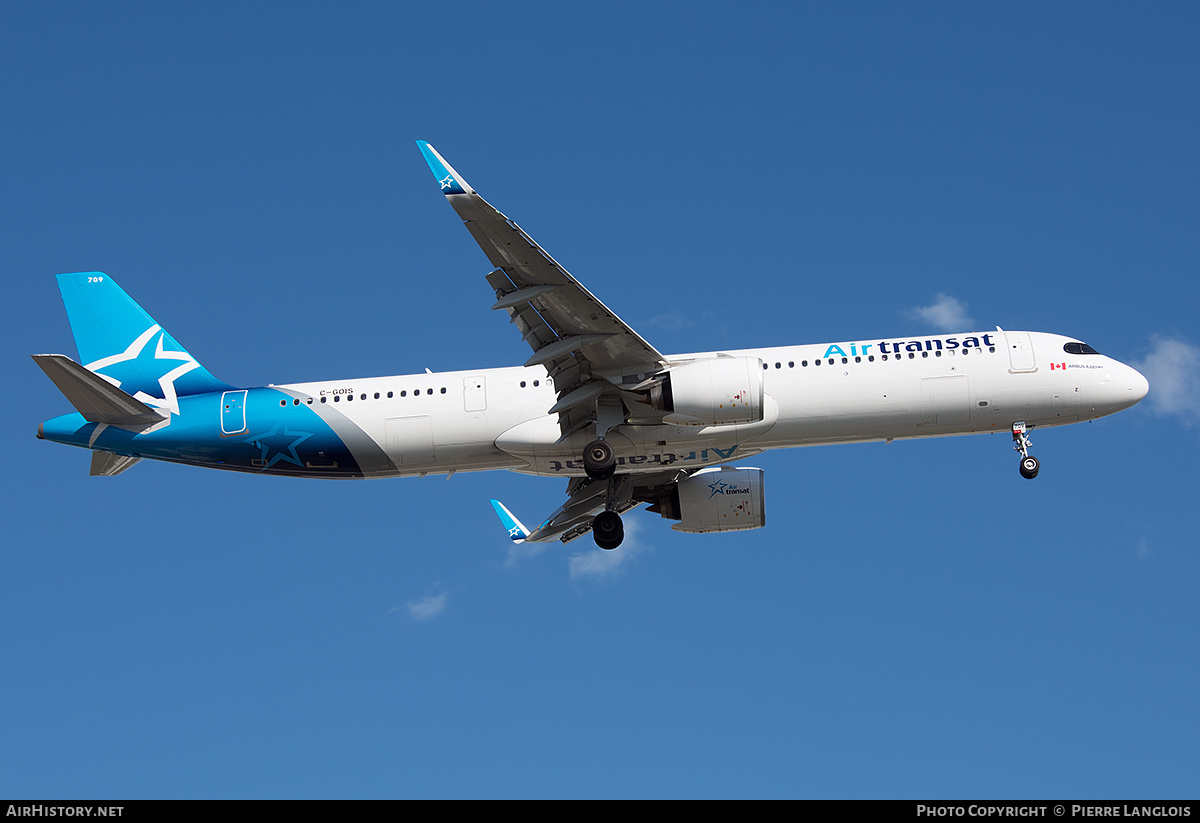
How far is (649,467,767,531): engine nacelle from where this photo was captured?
35.1 m

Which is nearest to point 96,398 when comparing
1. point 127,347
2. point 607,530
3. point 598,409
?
point 127,347

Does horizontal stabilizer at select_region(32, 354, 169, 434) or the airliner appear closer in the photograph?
horizontal stabilizer at select_region(32, 354, 169, 434)

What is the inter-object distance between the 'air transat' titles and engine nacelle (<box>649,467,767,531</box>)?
6093 mm

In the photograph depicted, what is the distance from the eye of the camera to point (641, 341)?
28.6 metres

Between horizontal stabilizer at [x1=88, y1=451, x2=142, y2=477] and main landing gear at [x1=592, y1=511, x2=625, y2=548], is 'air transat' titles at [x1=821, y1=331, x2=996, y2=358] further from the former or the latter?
horizontal stabilizer at [x1=88, y1=451, x2=142, y2=477]

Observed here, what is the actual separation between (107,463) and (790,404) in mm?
19830

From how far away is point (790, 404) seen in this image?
29984 millimetres

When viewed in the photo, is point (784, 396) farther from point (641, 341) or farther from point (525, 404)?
point (525, 404)

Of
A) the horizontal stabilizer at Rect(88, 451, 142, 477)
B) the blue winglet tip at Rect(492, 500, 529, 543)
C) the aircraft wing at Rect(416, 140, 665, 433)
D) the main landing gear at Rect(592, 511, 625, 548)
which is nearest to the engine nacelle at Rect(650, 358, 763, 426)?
the aircraft wing at Rect(416, 140, 665, 433)

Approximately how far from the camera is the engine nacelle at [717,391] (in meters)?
28.5

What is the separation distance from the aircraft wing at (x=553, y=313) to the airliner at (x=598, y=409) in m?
0.09

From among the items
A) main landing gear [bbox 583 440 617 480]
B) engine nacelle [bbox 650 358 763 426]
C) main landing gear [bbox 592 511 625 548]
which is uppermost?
engine nacelle [bbox 650 358 763 426]
